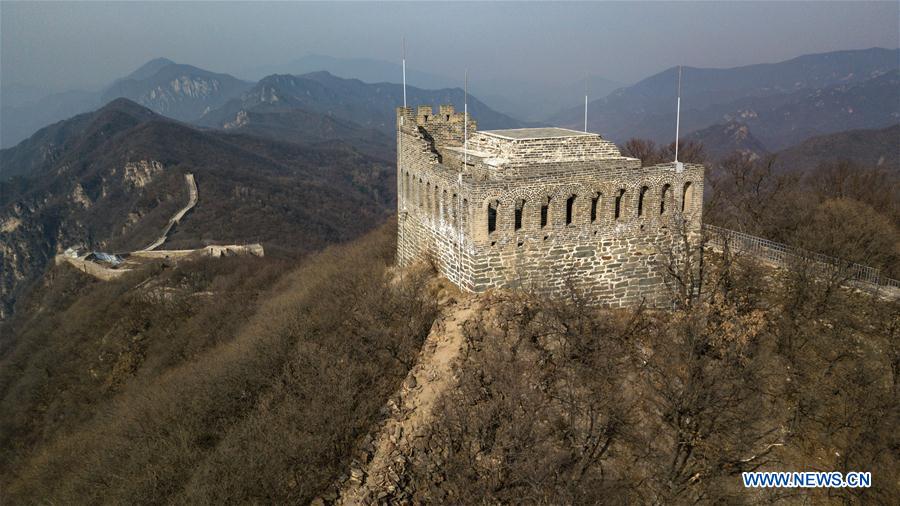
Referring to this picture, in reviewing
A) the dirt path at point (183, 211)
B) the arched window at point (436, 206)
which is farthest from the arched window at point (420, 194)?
the dirt path at point (183, 211)

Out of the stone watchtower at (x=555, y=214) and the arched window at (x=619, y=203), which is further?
the arched window at (x=619, y=203)

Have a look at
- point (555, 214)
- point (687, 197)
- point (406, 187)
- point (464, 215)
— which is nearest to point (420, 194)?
point (406, 187)

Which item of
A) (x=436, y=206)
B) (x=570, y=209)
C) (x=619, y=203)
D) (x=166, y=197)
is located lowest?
(x=166, y=197)

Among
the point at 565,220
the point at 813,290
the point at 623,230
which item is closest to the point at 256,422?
the point at 565,220

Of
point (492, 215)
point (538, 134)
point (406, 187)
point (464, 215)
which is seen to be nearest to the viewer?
point (464, 215)

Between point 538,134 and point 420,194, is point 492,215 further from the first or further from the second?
point 420,194

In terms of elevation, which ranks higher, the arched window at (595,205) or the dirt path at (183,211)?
the arched window at (595,205)

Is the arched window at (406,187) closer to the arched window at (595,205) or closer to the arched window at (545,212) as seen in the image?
the arched window at (545,212)
